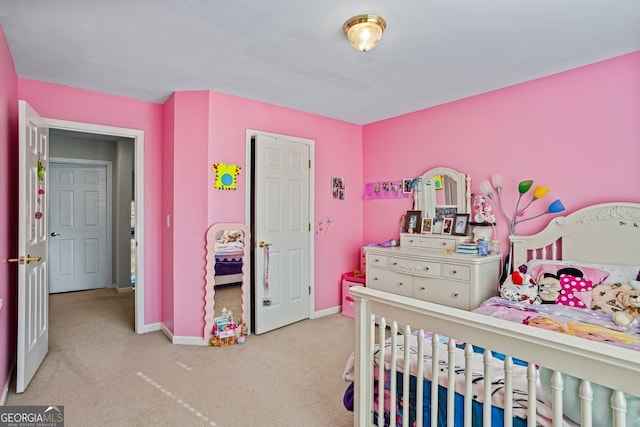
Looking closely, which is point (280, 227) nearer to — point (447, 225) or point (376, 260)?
point (376, 260)

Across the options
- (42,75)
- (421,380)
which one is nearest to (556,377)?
(421,380)

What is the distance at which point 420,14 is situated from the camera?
1901mm

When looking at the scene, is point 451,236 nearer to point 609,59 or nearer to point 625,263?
point 625,263

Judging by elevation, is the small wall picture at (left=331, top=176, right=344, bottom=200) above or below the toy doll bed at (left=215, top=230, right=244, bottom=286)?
above

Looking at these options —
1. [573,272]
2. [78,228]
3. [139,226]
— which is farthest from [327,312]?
[78,228]

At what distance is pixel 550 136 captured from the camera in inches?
110

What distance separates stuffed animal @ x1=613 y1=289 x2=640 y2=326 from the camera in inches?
76.7

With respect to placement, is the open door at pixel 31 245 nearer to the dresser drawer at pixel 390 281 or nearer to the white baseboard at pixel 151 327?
the white baseboard at pixel 151 327

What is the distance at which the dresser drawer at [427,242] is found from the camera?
3.35m

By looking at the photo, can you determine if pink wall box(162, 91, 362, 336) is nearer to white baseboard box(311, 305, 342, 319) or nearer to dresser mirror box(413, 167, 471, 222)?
white baseboard box(311, 305, 342, 319)

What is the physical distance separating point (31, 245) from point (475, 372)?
2882 mm

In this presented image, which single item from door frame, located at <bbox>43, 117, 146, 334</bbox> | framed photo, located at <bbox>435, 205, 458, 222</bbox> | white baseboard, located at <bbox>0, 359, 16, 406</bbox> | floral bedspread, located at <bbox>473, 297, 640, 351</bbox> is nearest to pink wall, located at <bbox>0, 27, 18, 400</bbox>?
white baseboard, located at <bbox>0, 359, 16, 406</bbox>

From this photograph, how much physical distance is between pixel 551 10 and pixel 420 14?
0.73 metres

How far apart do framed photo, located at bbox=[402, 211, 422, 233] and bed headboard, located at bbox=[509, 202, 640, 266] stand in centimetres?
104
